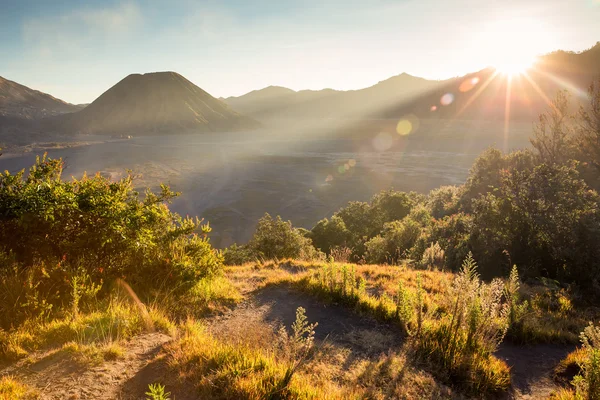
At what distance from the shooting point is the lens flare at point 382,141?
439 feet

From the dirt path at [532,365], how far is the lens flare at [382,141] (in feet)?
427

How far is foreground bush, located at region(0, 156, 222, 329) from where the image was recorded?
5137 mm

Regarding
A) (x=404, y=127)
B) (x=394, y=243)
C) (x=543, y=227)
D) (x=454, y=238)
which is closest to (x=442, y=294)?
(x=543, y=227)

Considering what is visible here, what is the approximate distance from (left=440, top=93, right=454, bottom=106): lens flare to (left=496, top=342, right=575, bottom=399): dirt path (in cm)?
18587

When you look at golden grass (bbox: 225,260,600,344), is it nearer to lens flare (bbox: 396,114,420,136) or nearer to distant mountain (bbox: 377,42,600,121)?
distant mountain (bbox: 377,42,600,121)

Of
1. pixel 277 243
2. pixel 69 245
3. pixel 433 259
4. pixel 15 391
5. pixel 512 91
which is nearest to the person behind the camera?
pixel 15 391

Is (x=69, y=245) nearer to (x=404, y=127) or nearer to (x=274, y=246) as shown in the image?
(x=274, y=246)

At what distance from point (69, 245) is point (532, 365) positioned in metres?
8.69

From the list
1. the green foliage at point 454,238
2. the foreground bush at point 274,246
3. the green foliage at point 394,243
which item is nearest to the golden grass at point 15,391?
the green foliage at point 454,238

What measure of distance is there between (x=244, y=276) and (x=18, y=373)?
642 cm

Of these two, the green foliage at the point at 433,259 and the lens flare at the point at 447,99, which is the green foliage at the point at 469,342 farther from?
the lens flare at the point at 447,99

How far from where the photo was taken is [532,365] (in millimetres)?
5426

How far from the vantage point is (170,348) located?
14.5ft

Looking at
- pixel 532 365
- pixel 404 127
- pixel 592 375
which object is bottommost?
pixel 532 365
